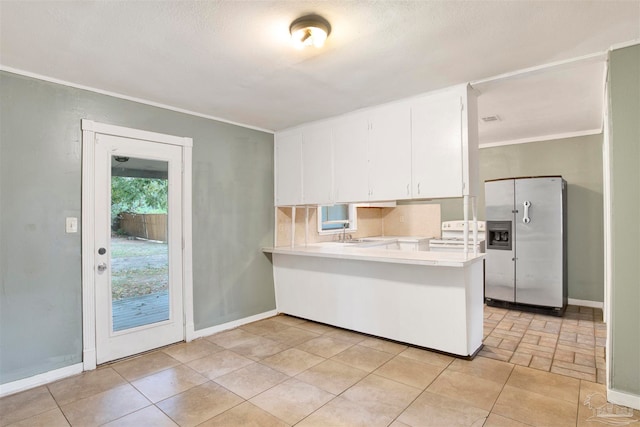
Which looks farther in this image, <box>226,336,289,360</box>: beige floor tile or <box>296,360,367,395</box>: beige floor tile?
<box>226,336,289,360</box>: beige floor tile

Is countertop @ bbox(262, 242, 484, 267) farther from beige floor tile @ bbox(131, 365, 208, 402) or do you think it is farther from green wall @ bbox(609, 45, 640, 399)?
beige floor tile @ bbox(131, 365, 208, 402)

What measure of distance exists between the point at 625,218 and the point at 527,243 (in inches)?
96.3

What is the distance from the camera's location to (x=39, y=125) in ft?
9.07

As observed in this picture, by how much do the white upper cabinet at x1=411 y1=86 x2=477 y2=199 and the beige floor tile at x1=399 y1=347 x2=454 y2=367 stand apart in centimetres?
144

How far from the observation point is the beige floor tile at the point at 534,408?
2.16 m

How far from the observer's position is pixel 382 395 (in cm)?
249

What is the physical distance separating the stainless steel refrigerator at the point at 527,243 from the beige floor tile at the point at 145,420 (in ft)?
14.1

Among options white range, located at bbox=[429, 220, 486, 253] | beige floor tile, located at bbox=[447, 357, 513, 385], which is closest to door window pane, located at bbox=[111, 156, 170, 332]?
beige floor tile, located at bbox=[447, 357, 513, 385]

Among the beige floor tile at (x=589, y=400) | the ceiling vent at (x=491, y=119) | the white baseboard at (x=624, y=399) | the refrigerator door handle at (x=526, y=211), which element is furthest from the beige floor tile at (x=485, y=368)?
the ceiling vent at (x=491, y=119)

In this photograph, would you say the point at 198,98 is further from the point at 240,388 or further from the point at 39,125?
the point at 240,388

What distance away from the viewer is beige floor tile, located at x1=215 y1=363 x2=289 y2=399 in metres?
2.60

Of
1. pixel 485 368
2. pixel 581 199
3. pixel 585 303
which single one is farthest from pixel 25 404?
pixel 581 199

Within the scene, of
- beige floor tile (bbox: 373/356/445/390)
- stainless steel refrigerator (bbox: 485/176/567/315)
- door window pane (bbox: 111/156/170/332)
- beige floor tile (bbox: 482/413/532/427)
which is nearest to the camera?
beige floor tile (bbox: 482/413/532/427)

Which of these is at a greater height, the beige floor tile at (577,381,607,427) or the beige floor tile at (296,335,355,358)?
the beige floor tile at (577,381,607,427)
